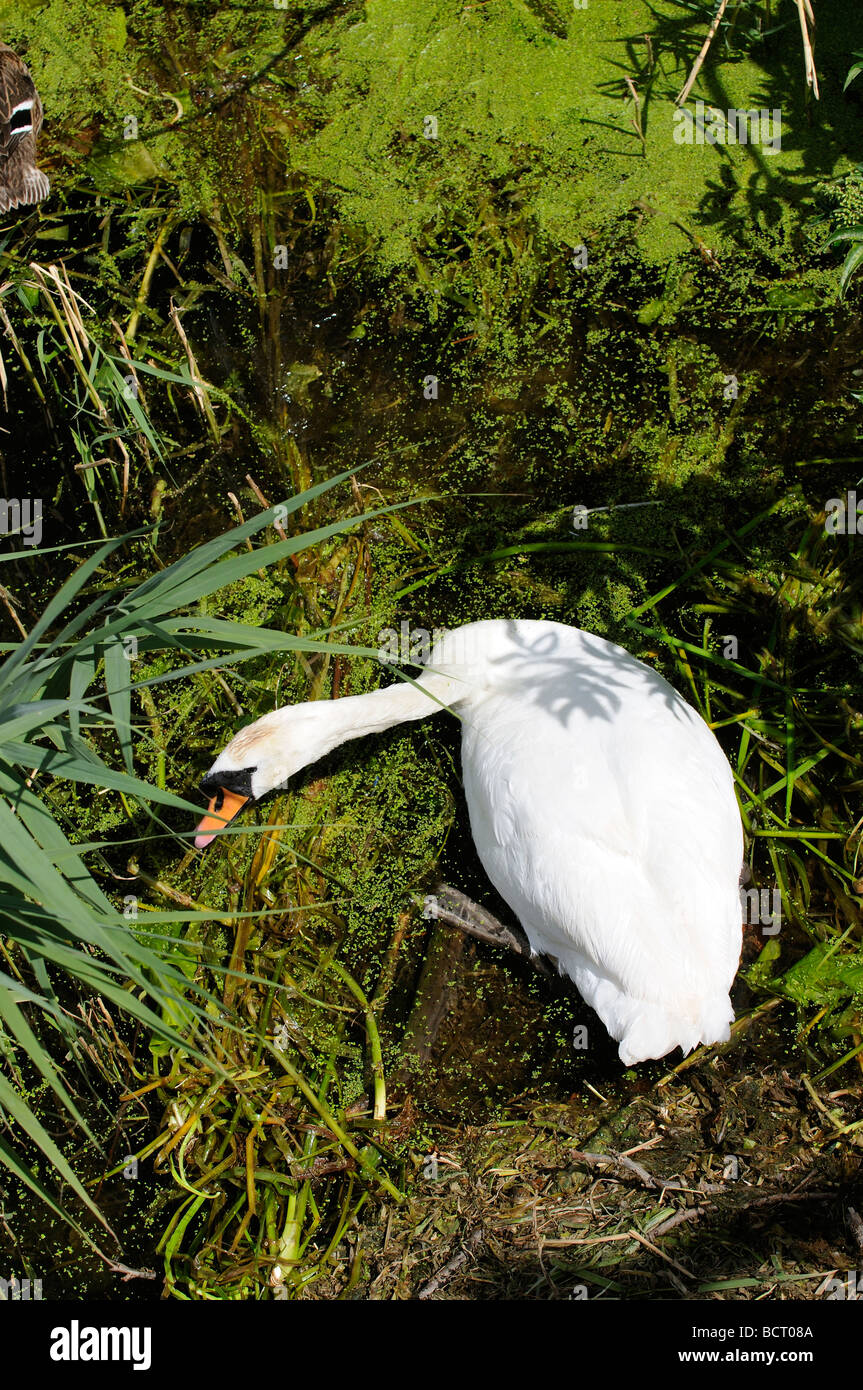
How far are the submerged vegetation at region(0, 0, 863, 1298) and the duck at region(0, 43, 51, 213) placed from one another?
20cm

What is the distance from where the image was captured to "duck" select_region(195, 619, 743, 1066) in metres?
3.00

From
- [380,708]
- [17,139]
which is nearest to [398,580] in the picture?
[380,708]

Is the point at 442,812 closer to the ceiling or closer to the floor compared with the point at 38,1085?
closer to the ceiling

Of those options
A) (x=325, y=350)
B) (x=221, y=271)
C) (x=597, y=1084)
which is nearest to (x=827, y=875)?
(x=597, y=1084)

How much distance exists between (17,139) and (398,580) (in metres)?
3.03

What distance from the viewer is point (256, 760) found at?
3.50 metres

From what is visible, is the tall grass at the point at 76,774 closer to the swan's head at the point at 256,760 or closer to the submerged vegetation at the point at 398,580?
the submerged vegetation at the point at 398,580

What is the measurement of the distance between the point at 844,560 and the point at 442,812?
180 cm

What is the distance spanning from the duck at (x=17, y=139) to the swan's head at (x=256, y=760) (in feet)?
10.7

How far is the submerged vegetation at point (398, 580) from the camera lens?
3066mm

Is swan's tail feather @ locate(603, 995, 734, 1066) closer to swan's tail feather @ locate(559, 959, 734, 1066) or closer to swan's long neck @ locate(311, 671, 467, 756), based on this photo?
swan's tail feather @ locate(559, 959, 734, 1066)

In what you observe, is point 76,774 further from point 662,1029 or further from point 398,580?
point 398,580

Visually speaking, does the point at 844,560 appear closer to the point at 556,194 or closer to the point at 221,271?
the point at 556,194

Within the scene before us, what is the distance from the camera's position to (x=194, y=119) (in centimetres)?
541
